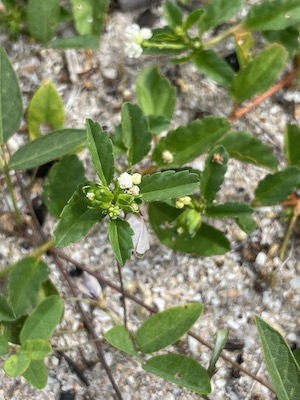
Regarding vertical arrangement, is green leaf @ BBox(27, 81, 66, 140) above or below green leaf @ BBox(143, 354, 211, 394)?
above

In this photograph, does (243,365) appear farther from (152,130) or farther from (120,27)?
(120,27)

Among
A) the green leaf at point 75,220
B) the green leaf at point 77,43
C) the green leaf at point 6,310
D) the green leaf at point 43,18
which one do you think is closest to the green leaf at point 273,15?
the green leaf at point 77,43

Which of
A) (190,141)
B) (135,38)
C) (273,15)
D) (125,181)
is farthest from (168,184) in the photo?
(273,15)

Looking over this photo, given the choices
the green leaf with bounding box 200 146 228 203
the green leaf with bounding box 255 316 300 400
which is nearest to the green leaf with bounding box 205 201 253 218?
the green leaf with bounding box 200 146 228 203

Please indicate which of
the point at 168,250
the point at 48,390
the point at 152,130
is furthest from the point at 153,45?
the point at 48,390

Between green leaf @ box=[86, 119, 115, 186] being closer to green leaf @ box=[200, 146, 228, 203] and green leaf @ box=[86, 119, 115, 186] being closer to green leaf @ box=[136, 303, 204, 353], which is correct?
green leaf @ box=[200, 146, 228, 203]

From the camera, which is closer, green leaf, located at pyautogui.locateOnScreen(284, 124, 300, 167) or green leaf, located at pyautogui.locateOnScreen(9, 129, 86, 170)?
green leaf, located at pyautogui.locateOnScreen(9, 129, 86, 170)
